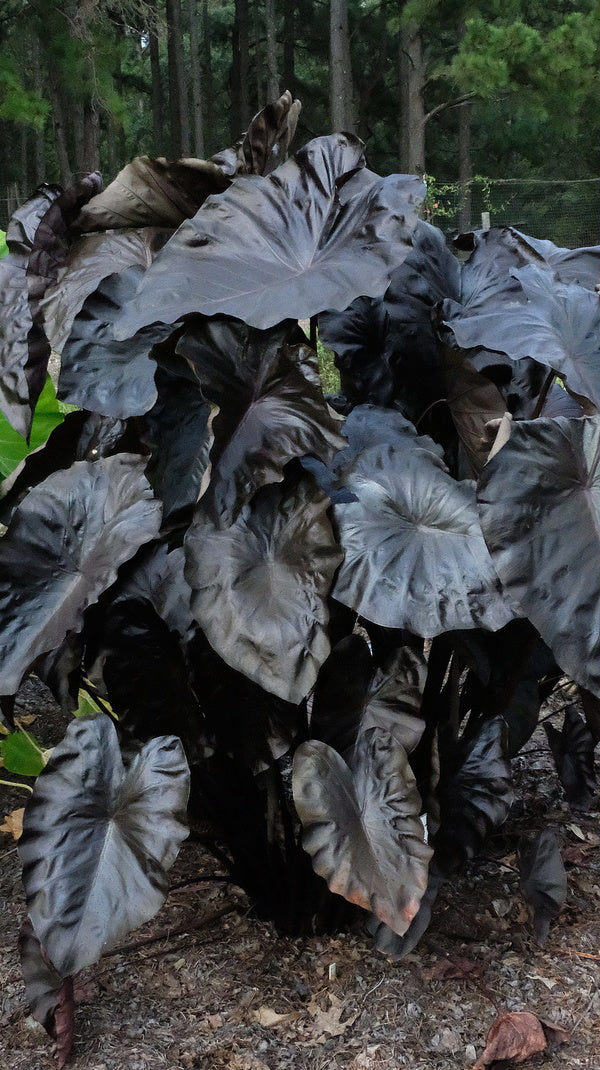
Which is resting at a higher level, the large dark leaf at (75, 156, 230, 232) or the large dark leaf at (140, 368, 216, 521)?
the large dark leaf at (75, 156, 230, 232)

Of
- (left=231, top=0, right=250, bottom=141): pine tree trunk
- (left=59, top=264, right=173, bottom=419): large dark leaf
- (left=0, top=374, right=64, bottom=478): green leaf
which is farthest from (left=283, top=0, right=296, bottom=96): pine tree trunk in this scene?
(left=59, top=264, right=173, bottom=419): large dark leaf

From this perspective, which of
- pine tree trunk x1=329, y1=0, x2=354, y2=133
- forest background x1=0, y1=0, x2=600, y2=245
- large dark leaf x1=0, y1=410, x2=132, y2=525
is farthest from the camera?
pine tree trunk x1=329, y1=0, x2=354, y2=133

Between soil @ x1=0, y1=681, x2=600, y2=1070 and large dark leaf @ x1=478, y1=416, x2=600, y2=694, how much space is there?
2.12 ft

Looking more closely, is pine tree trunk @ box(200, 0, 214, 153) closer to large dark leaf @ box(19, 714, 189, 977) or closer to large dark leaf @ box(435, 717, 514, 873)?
large dark leaf @ box(435, 717, 514, 873)

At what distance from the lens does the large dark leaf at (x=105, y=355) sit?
133 centimetres

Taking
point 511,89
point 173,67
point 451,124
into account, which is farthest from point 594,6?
point 451,124

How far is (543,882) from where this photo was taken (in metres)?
1.45

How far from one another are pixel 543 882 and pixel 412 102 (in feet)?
43.1

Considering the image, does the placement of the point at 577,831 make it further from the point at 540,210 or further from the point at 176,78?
the point at 176,78

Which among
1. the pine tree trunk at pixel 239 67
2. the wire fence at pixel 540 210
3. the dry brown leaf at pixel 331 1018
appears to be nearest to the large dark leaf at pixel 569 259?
the dry brown leaf at pixel 331 1018

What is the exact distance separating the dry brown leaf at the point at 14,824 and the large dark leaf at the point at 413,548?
1012mm

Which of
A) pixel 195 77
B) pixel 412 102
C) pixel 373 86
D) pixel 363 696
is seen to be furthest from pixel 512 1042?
pixel 195 77

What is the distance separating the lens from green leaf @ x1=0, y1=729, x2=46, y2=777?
1.67 m

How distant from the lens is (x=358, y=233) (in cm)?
123
